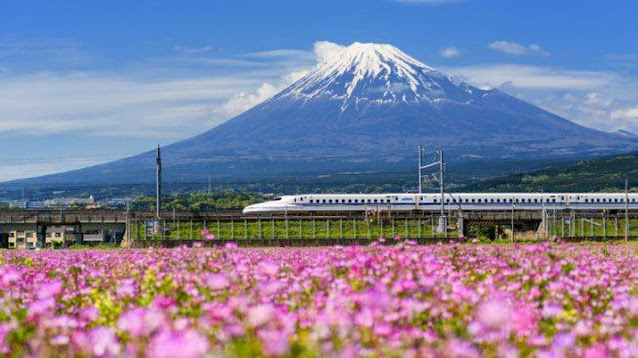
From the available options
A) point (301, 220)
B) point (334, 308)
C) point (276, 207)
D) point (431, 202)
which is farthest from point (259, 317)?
point (431, 202)

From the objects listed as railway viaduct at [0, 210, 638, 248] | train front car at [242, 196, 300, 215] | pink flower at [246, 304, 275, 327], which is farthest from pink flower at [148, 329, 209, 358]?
train front car at [242, 196, 300, 215]

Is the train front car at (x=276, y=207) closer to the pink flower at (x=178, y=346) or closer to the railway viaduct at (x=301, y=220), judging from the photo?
the railway viaduct at (x=301, y=220)

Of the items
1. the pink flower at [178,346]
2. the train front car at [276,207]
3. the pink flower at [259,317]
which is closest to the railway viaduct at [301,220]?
the train front car at [276,207]

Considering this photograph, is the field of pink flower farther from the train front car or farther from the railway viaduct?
the train front car

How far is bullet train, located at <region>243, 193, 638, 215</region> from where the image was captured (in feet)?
283

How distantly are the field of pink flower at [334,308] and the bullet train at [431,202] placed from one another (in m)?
71.3

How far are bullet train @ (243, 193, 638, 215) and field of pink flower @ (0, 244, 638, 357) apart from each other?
71284 mm

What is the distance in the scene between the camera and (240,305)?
7.65 metres

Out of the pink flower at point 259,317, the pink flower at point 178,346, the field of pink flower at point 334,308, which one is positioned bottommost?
the field of pink flower at point 334,308

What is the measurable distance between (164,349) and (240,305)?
2.10m

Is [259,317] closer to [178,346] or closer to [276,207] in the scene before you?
[178,346]

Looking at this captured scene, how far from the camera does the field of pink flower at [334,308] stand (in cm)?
682

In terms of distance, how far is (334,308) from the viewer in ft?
27.7

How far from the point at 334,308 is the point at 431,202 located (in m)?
80.6
